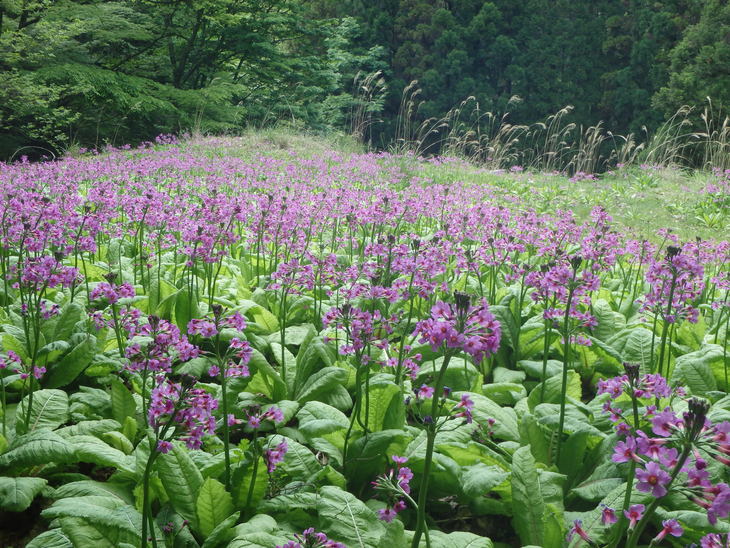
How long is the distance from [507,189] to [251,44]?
1498cm

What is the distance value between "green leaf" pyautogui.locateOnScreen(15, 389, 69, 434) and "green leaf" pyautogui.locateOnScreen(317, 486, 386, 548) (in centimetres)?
137

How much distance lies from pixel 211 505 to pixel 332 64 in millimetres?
25510

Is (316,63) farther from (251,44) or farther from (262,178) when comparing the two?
(262,178)

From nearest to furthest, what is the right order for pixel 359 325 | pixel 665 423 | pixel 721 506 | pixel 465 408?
pixel 721 506, pixel 665 423, pixel 465 408, pixel 359 325

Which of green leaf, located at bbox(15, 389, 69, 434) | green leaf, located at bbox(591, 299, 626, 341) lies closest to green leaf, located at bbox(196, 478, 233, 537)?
green leaf, located at bbox(15, 389, 69, 434)

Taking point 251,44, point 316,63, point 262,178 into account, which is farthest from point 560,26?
point 262,178

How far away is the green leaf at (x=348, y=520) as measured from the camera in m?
1.76

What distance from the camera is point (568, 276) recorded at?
7.71 ft

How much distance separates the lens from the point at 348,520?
179cm

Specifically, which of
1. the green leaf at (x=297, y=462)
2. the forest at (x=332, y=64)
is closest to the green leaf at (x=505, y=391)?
the green leaf at (x=297, y=462)

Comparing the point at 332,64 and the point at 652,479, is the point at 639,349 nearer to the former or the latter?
the point at 652,479

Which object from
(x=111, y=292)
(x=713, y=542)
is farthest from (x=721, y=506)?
(x=111, y=292)

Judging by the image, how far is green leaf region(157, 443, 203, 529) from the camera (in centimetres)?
197

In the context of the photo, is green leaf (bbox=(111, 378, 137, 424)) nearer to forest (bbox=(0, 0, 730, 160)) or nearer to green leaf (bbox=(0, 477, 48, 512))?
green leaf (bbox=(0, 477, 48, 512))
